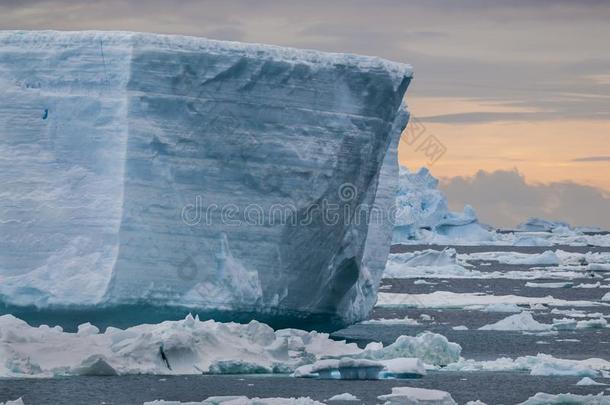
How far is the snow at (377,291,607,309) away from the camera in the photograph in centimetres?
2952

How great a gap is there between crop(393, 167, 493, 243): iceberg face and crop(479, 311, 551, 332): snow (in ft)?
90.2

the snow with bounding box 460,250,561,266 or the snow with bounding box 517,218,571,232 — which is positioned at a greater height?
the snow with bounding box 517,218,571,232

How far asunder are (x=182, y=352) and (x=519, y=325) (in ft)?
28.5

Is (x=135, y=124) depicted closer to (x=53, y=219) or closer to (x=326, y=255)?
(x=53, y=219)

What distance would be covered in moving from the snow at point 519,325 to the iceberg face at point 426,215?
90.2ft

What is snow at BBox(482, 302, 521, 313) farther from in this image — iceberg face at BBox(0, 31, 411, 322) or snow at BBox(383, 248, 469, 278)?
snow at BBox(383, 248, 469, 278)

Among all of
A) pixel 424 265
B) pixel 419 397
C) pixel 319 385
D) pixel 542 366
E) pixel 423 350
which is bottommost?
pixel 419 397

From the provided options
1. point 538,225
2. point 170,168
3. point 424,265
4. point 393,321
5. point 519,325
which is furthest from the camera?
point 538,225

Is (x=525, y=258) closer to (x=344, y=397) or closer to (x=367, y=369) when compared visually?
(x=367, y=369)

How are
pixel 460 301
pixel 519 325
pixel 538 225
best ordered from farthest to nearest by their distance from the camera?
pixel 538 225 → pixel 460 301 → pixel 519 325

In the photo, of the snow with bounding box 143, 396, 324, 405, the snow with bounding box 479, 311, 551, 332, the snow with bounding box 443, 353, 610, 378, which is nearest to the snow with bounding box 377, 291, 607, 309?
the snow with bounding box 479, 311, 551, 332

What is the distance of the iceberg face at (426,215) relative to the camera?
52156 millimetres

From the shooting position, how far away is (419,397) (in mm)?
13508

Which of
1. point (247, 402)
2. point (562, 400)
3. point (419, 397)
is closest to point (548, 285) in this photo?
point (562, 400)
